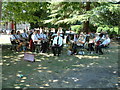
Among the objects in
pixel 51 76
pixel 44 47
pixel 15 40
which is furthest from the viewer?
pixel 15 40

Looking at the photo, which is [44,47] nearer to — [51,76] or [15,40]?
[15,40]

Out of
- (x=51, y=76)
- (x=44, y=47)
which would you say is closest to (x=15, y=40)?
(x=44, y=47)

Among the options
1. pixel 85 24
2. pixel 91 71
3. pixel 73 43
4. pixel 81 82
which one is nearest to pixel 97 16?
pixel 85 24

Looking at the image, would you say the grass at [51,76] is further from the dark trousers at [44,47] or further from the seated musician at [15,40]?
the seated musician at [15,40]

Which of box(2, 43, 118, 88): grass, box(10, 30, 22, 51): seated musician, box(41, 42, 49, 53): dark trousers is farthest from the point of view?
box(10, 30, 22, 51): seated musician

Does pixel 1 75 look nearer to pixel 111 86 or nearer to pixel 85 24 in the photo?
pixel 111 86

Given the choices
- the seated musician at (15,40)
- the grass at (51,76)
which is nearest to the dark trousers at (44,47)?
the seated musician at (15,40)

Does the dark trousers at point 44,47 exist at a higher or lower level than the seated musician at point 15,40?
lower

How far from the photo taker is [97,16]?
17922mm

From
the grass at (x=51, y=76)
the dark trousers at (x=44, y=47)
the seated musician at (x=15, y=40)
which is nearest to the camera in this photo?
the grass at (x=51, y=76)

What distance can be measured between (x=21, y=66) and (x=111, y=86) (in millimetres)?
4164

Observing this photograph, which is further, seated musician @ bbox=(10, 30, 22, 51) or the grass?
seated musician @ bbox=(10, 30, 22, 51)

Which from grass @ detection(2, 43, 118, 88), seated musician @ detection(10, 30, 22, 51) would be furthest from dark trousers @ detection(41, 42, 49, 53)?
grass @ detection(2, 43, 118, 88)

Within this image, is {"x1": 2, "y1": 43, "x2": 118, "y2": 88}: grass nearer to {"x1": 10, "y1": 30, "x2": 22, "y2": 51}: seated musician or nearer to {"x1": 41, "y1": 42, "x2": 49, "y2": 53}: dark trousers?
{"x1": 41, "y1": 42, "x2": 49, "y2": 53}: dark trousers
